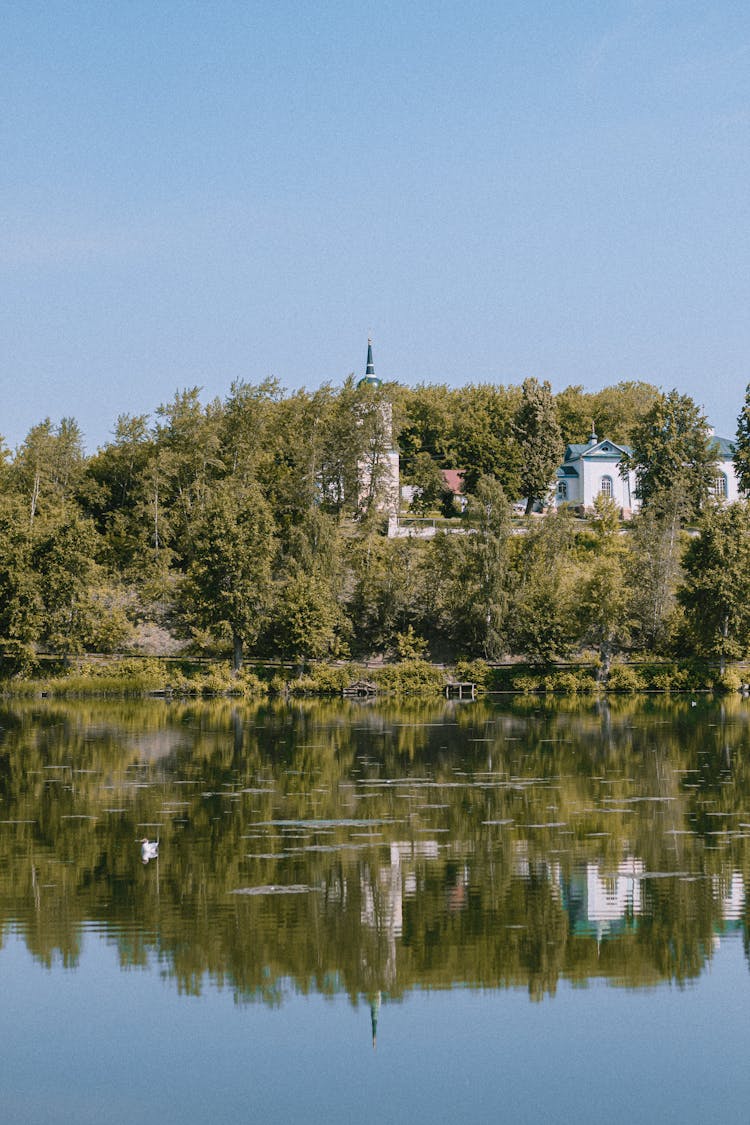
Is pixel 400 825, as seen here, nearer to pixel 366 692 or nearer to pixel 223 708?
pixel 223 708

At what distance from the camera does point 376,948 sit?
59.2 feet

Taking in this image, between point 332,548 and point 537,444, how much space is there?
95.0 ft

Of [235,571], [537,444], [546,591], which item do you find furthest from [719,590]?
[537,444]

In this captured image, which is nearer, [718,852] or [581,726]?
[718,852]

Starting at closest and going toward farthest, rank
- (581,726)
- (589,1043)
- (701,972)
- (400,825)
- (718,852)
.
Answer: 1. (589,1043)
2. (701,972)
3. (718,852)
4. (400,825)
5. (581,726)

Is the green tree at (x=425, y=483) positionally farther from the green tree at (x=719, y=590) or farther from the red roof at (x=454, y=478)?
the green tree at (x=719, y=590)

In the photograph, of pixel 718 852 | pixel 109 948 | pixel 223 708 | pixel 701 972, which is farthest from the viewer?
pixel 223 708

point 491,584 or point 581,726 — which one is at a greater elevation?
point 491,584

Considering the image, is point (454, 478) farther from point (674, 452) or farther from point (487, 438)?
point (674, 452)

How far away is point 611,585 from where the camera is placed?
72.1 m

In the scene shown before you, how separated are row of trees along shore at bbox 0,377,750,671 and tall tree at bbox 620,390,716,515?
0.16 m

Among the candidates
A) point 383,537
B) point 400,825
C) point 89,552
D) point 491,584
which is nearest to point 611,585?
point 491,584

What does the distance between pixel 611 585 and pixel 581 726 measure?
22.3 metres

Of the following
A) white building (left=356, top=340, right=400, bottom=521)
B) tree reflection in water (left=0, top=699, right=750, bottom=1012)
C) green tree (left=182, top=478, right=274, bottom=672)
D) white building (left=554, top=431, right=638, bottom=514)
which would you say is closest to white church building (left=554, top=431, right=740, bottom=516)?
white building (left=554, top=431, right=638, bottom=514)
